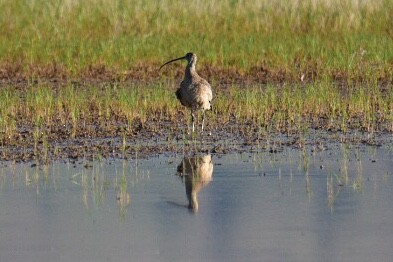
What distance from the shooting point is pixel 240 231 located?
7699 millimetres

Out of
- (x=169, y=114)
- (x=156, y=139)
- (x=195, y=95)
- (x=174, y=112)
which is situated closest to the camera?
(x=156, y=139)

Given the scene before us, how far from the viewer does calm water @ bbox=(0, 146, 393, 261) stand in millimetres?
7195

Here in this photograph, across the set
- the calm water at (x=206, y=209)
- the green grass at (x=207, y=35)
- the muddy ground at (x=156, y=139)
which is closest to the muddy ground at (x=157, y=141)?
the muddy ground at (x=156, y=139)

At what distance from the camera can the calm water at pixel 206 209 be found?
7195mm

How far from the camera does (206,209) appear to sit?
852 centimetres

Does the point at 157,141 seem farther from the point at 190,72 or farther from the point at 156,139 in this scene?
the point at 190,72

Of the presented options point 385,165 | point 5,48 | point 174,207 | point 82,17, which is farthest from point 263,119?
point 82,17

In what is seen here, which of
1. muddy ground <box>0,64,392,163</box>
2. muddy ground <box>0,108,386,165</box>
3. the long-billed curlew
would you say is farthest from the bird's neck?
muddy ground <box>0,108,386,165</box>

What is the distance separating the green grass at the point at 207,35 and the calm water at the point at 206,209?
686cm

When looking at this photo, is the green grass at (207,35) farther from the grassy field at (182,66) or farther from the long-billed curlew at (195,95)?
the long-billed curlew at (195,95)

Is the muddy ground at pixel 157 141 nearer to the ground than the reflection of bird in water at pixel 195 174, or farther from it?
farther from it

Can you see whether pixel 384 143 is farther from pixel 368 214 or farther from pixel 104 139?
pixel 368 214

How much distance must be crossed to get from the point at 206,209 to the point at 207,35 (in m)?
11.3

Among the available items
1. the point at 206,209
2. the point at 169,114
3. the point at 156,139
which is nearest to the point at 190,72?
the point at 169,114
